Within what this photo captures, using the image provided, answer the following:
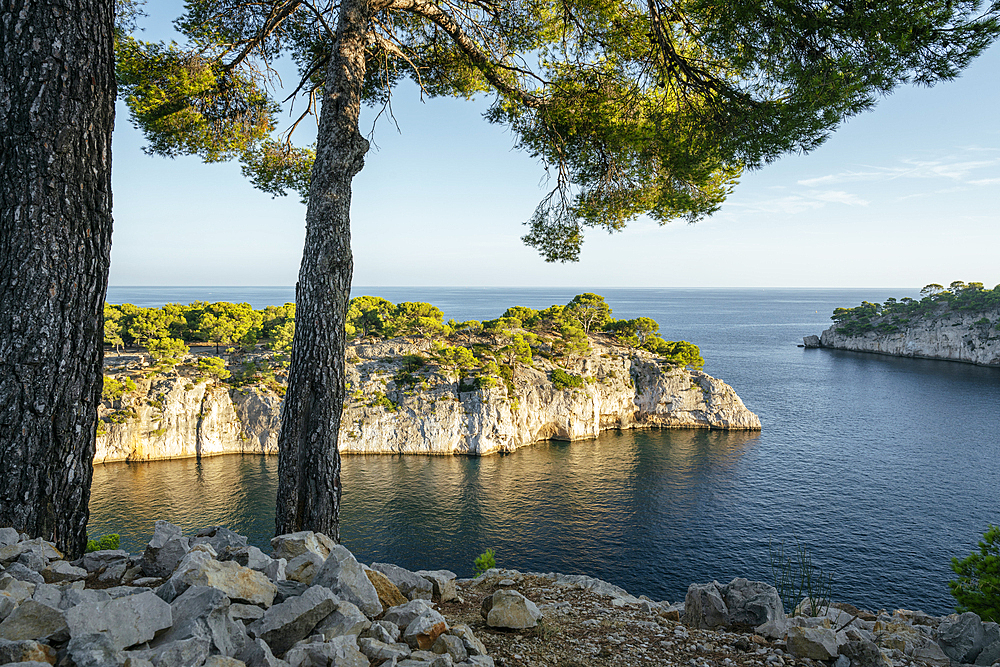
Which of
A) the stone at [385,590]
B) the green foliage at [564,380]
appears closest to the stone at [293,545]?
the stone at [385,590]

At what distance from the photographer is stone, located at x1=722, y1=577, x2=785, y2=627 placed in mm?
5670

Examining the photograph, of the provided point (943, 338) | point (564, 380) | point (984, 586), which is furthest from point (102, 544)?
point (943, 338)

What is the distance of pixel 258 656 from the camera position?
2488 millimetres

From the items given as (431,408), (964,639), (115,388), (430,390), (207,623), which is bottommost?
(431,408)

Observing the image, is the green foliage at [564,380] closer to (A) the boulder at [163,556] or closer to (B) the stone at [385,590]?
(B) the stone at [385,590]

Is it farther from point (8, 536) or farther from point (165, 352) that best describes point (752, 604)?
point (165, 352)

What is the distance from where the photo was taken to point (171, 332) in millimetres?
43500

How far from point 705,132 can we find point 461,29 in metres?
Result: 4.10

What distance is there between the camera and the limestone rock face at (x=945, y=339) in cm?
7301

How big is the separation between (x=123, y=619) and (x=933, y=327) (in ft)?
345

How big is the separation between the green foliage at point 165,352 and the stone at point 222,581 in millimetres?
40153

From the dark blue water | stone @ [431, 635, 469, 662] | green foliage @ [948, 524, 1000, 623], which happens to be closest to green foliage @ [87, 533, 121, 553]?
stone @ [431, 635, 469, 662]

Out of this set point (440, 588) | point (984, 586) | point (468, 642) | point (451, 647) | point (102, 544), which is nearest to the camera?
point (451, 647)

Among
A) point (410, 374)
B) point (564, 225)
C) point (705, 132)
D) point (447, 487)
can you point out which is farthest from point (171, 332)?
point (705, 132)
